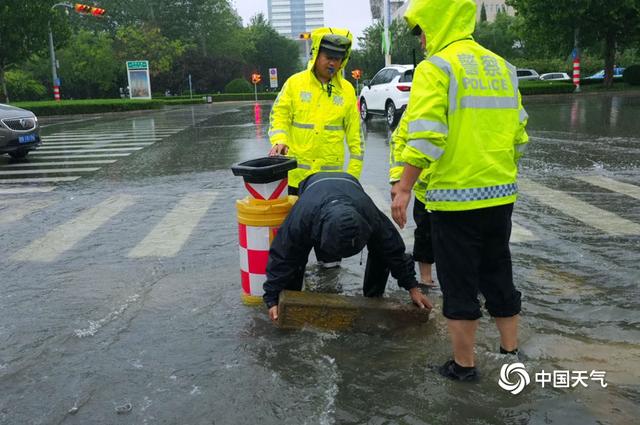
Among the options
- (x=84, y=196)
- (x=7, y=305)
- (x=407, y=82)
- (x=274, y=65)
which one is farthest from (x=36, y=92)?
(x=7, y=305)

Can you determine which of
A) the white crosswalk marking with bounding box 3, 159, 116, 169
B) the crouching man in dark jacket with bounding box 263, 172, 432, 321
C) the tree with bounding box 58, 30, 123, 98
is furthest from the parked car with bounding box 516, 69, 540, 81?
the crouching man in dark jacket with bounding box 263, 172, 432, 321

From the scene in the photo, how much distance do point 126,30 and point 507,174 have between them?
55.8m

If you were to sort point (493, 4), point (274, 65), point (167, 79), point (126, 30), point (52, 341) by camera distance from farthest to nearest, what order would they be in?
point (493, 4) → point (274, 65) → point (167, 79) → point (126, 30) → point (52, 341)

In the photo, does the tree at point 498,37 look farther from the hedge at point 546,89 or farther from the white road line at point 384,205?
the white road line at point 384,205

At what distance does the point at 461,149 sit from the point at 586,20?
33793mm

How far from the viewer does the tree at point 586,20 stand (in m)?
30.6

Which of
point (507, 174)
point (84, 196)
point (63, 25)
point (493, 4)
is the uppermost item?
point (493, 4)

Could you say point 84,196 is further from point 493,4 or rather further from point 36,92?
point 493,4

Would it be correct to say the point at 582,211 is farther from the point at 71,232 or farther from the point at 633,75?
the point at 633,75

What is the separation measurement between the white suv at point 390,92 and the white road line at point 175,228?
9240mm

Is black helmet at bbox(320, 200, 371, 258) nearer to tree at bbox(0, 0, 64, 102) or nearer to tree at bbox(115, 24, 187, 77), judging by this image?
tree at bbox(0, 0, 64, 102)

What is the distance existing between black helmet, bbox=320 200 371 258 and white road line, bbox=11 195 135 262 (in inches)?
140

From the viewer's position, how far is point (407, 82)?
16.7m

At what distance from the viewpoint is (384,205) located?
7441 mm
